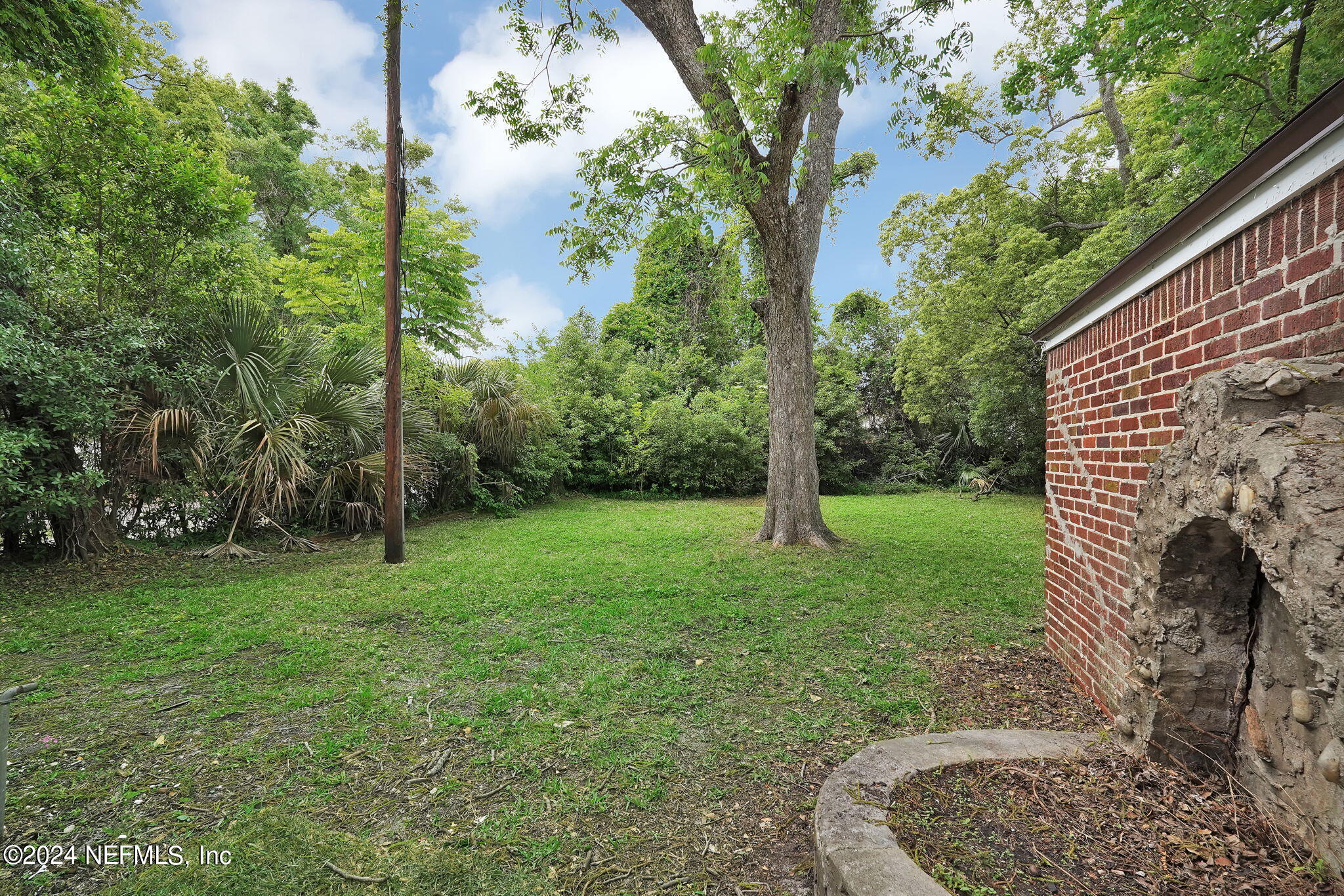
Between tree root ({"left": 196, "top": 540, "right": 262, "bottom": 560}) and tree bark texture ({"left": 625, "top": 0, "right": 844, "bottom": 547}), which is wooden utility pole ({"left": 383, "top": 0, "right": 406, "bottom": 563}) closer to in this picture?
tree root ({"left": 196, "top": 540, "right": 262, "bottom": 560})

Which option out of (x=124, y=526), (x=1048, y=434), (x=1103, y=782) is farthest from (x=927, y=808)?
(x=124, y=526)

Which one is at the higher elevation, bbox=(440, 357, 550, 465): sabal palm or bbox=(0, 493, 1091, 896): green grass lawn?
bbox=(440, 357, 550, 465): sabal palm

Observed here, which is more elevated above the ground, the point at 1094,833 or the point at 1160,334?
the point at 1160,334

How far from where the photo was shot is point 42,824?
2094 mm

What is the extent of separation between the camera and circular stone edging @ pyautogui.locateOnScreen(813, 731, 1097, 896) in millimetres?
1513

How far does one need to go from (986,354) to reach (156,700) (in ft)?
45.7

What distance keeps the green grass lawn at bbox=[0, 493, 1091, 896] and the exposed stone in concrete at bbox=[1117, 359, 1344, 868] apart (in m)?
1.08

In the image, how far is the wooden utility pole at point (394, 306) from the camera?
6262 mm

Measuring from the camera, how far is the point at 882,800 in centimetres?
188

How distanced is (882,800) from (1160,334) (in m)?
2.07

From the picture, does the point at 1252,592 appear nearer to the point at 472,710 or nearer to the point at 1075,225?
the point at 472,710

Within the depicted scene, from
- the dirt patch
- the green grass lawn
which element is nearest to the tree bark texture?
the green grass lawn

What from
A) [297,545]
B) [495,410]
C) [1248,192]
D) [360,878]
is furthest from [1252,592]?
[495,410]

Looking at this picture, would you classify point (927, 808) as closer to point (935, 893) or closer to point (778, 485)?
point (935, 893)
